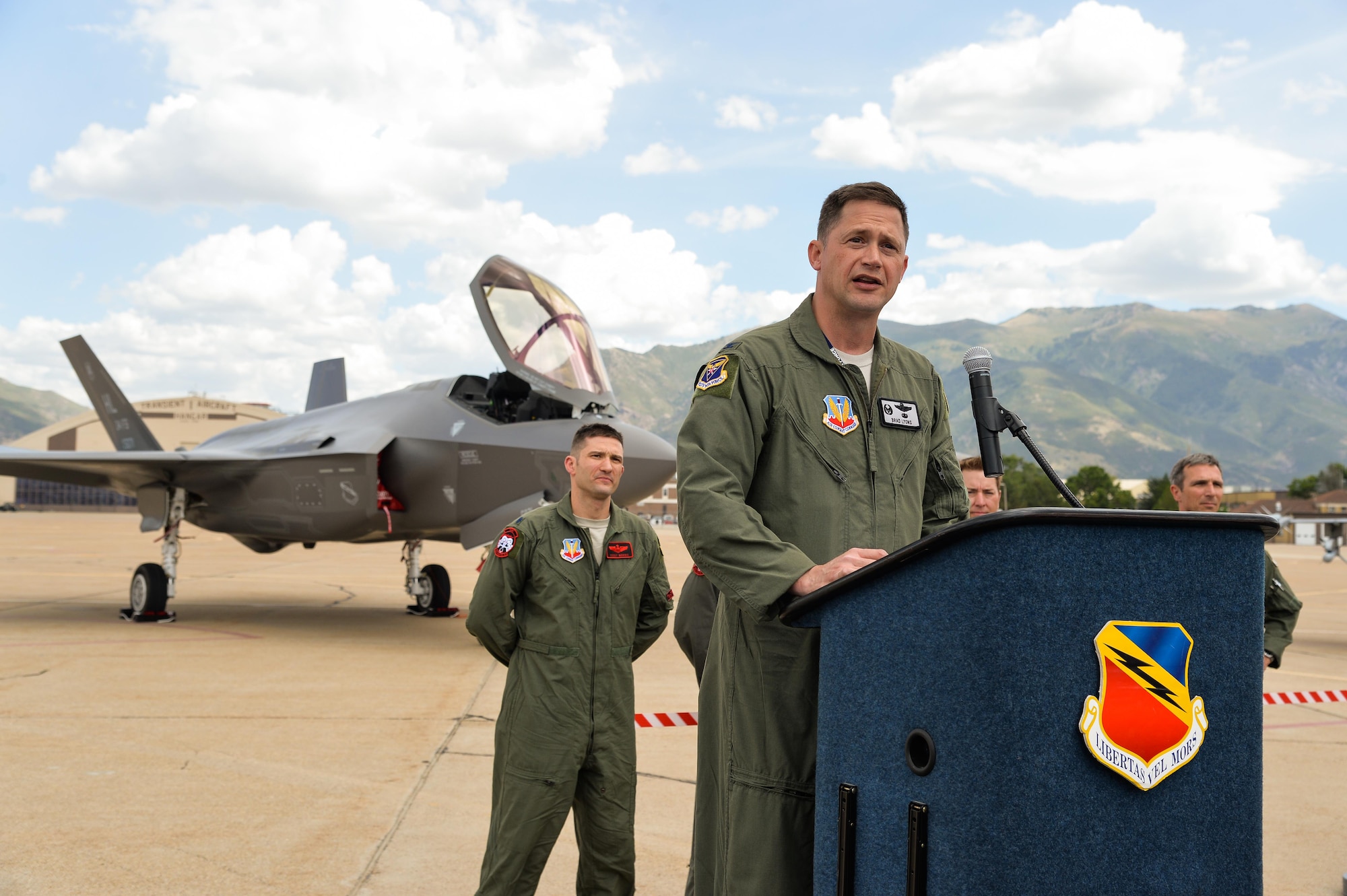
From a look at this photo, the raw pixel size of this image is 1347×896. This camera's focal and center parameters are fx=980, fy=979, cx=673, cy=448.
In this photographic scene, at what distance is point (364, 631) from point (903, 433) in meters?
10.4

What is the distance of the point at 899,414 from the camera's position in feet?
7.27

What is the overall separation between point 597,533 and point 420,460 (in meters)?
7.03

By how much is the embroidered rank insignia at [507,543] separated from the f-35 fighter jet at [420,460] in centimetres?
552

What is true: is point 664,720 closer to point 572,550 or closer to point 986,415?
point 572,550

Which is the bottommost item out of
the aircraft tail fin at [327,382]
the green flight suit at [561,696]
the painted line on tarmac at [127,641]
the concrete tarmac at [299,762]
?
the painted line on tarmac at [127,641]

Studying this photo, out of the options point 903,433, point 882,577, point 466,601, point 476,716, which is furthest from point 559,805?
point 466,601

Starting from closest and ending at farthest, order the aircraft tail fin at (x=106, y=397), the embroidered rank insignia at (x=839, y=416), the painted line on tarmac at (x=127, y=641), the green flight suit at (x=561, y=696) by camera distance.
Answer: the embroidered rank insignia at (x=839, y=416) < the green flight suit at (x=561, y=696) < the painted line on tarmac at (x=127, y=641) < the aircraft tail fin at (x=106, y=397)

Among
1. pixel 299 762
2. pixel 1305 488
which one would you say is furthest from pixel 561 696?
pixel 1305 488

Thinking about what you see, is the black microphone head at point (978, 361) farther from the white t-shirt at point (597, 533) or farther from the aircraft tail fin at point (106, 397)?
the aircraft tail fin at point (106, 397)

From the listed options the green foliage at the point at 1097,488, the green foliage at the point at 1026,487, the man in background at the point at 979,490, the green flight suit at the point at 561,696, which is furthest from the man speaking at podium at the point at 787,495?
the green foliage at the point at 1097,488

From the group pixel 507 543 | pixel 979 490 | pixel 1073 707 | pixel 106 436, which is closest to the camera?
pixel 1073 707

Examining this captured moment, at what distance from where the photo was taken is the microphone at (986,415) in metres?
1.92

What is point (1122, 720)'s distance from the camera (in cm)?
139

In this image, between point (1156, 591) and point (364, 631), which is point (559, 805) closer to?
point (1156, 591)
